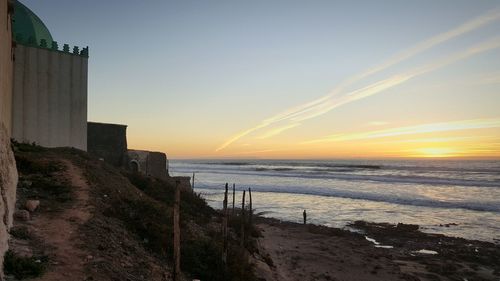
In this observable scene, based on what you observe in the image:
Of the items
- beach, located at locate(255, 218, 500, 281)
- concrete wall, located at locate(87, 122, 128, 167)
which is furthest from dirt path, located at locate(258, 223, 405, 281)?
concrete wall, located at locate(87, 122, 128, 167)

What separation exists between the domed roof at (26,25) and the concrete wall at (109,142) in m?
8.73

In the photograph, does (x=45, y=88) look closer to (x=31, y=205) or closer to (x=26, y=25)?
(x=26, y=25)

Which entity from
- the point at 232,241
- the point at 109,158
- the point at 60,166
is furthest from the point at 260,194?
the point at 60,166

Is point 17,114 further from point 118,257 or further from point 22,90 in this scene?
point 118,257

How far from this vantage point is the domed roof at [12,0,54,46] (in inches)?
803

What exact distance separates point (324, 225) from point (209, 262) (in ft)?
61.8

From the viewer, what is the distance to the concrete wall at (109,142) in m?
29.5

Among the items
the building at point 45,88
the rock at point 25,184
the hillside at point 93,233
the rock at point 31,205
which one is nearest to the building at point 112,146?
the building at point 45,88

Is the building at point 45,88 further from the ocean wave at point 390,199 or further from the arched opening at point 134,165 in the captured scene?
the ocean wave at point 390,199

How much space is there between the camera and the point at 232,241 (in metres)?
17.6

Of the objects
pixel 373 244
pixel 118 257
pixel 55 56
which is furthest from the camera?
pixel 373 244

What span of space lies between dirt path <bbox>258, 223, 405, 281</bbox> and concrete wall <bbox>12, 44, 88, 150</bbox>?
11.3 metres

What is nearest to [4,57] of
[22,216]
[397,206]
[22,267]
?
[22,216]

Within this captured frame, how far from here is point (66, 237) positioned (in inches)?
395
